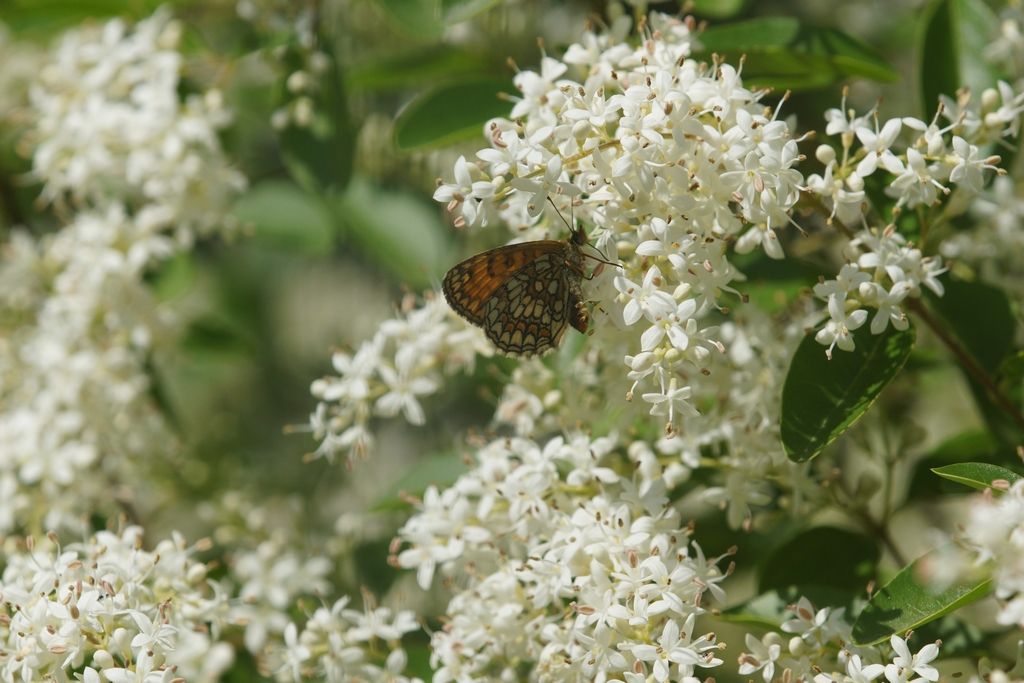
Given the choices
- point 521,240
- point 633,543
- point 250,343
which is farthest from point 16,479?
point 633,543

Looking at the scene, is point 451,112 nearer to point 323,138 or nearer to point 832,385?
point 323,138

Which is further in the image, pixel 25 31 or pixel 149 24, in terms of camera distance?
pixel 25 31

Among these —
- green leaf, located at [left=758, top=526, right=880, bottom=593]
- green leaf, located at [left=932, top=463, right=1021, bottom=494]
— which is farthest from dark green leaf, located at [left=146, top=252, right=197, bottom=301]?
green leaf, located at [left=932, top=463, right=1021, bottom=494]

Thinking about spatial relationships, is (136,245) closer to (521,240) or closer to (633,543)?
(521,240)

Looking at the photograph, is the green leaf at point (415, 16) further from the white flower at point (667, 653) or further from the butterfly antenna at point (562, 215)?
the white flower at point (667, 653)

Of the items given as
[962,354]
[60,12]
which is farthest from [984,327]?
[60,12]

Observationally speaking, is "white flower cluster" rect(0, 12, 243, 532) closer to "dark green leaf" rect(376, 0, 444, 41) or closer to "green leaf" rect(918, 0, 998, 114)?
"dark green leaf" rect(376, 0, 444, 41)
